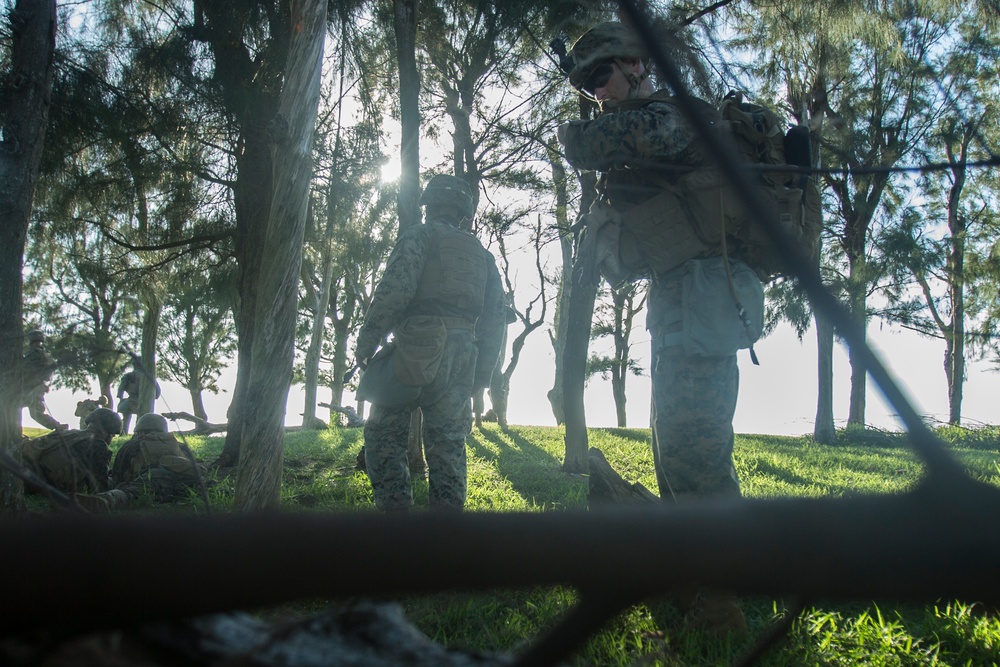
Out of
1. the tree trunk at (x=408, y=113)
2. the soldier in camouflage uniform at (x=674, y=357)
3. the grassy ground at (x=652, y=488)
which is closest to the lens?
the grassy ground at (x=652, y=488)

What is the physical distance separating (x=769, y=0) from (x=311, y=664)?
3451 mm

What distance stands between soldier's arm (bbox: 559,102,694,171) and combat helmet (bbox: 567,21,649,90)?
189 millimetres

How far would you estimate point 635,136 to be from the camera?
6.97 ft

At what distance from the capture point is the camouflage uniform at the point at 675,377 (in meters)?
2.12

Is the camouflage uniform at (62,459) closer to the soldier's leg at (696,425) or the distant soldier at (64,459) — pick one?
the distant soldier at (64,459)

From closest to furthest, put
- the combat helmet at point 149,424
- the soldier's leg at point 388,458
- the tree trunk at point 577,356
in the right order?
the soldier's leg at point 388,458 < the tree trunk at point 577,356 < the combat helmet at point 149,424

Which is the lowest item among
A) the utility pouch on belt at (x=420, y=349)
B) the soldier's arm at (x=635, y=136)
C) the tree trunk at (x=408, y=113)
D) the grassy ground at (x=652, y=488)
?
the grassy ground at (x=652, y=488)

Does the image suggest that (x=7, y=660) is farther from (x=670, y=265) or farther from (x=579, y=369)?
(x=579, y=369)

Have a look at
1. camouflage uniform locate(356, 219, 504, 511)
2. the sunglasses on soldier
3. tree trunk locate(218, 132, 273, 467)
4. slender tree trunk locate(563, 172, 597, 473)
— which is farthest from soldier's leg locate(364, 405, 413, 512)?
tree trunk locate(218, 132, 273, 467)

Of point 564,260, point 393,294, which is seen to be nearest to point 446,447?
point 393,294

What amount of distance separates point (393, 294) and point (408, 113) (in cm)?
261

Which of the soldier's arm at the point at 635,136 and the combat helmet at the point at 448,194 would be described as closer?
the soldier's arm at the point at 635,136

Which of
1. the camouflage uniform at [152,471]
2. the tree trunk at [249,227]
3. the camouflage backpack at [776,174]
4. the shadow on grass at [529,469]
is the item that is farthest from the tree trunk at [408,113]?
the camouflage backpack at [776,174]

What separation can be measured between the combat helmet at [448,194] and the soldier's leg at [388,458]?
119cm
